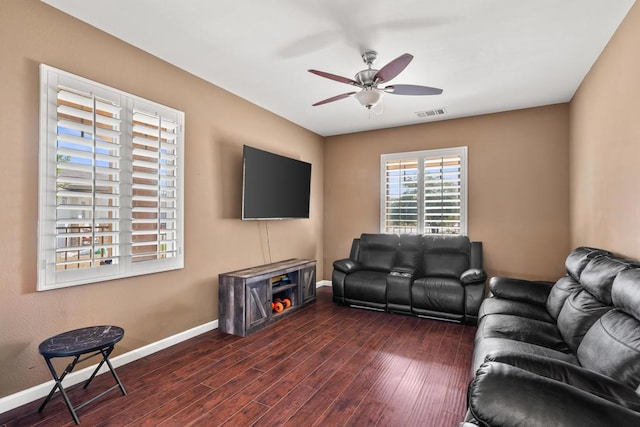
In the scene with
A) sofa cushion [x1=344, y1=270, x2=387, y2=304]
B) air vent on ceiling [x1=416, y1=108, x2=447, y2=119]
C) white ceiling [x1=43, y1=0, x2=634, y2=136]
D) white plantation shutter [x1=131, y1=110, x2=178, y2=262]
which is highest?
white ceiling [x1=43, y1=0, x2=634, y2=136]

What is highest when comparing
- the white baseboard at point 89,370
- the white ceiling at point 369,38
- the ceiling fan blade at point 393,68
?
the white ceiling at point 369,38

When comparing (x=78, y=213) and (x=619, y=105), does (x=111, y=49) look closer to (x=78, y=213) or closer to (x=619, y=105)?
(x=78, y=213)

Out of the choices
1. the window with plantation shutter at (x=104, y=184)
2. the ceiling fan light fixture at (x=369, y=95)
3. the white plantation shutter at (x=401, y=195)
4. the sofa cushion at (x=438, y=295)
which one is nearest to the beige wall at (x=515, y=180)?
the white plantation shutter at (x=401, y=195)

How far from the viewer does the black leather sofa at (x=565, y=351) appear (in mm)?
1067

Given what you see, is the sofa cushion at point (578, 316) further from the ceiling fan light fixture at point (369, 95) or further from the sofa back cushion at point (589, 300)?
the ceiling fan light fixture at point (369, 95)

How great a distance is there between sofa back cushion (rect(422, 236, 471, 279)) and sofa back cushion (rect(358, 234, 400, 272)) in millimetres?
477

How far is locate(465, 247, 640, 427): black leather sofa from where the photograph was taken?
107cm

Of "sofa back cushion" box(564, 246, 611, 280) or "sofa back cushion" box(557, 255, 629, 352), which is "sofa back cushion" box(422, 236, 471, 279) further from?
"sofa back cushion" box(557, 255, 629, 352)

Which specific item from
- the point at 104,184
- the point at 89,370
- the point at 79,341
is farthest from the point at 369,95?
the point at 89,370

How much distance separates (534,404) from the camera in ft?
3.54

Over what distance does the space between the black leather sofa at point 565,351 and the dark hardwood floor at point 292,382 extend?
0.56 metres

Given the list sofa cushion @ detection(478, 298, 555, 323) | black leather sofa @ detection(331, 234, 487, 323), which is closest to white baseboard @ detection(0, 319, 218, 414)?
black leather sofa @ detection(331, 234, 487, 323)

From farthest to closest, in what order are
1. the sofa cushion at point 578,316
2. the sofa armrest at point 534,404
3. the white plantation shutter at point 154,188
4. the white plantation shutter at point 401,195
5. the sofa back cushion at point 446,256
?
the white plantation shutter at point 401,195 < the sofa back cushion at point 446,256 < the white plantation shutter at point 154,188 < the sofa cushion at point 578,316 < the sofa armrest at point 534,404

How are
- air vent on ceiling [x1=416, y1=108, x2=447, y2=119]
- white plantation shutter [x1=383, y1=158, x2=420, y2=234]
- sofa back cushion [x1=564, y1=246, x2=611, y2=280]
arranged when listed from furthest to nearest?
white plantation shutter [x1=383, y1=158, x2=420, y2=234] < air vent on ceiling [x1=416, y1=108, x2=447, y2=119] < sofa back cushion [x1=564, y1=246, x2=611, y2=280]
